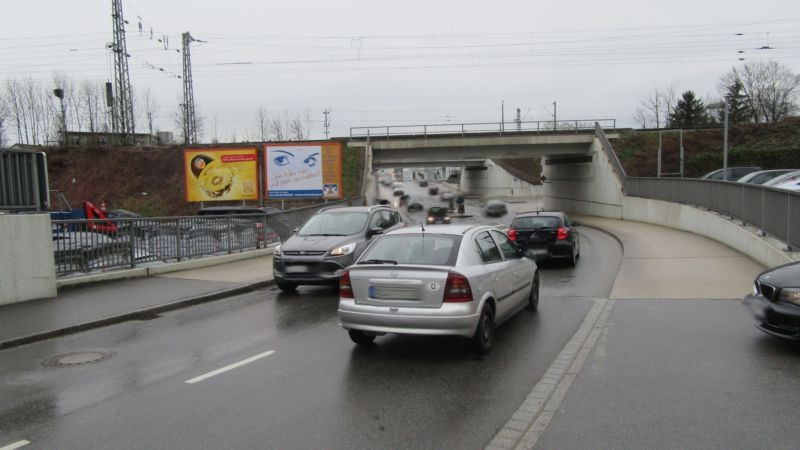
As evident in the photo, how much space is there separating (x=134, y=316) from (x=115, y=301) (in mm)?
1224

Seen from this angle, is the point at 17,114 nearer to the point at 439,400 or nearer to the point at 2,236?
the point at 2,236

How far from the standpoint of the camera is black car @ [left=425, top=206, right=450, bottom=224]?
30.1 m

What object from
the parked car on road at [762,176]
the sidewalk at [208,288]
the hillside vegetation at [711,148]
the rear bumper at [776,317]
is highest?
the hillside vegetation at [711,148]

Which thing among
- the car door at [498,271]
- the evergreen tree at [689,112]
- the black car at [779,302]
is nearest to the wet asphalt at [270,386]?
the car door at [498,271]

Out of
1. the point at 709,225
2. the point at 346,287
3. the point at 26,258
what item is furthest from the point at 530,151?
the point at 346,287

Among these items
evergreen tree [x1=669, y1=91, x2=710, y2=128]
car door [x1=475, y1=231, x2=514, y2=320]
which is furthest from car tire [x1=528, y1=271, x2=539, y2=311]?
evergreen tree [x1=669, y1=91, x2=710, y2=128]

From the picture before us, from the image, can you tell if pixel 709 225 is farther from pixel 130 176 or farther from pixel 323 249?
pixel 130 176

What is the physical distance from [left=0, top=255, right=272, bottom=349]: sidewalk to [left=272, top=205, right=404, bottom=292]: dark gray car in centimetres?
128

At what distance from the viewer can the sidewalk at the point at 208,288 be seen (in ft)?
29.3

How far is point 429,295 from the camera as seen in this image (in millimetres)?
6492

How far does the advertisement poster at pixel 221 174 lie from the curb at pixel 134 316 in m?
23.1

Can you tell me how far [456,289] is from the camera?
6484 mm

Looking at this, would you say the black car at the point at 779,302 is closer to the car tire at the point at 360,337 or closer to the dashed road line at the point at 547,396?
the dashed road line at the point at 547,396

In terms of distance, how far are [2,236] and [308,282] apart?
522 centimetres
